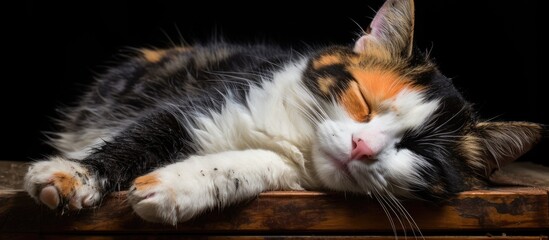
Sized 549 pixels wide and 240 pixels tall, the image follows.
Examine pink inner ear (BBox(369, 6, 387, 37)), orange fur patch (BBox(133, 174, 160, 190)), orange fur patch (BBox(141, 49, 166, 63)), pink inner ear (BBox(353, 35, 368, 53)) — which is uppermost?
orange fur patch (BBox(141, 49, 166, 63))

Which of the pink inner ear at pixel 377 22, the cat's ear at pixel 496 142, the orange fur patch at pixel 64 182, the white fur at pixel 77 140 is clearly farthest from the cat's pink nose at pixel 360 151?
the white fur at pixel 77 140

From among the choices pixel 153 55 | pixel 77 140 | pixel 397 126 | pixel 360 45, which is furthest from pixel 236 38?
pixel 397 126

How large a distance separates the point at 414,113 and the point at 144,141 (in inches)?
21.1

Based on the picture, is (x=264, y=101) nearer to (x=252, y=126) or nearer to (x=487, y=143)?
(x=252, y=126)

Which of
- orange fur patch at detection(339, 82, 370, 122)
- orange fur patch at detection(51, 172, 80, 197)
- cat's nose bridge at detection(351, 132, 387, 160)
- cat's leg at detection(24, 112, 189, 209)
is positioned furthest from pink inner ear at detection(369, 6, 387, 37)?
orange fur patch at detection(51, 172, 80, 197)

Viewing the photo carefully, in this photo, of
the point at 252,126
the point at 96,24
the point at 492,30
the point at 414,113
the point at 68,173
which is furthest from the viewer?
the point at 96,24

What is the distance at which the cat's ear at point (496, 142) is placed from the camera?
A: 1.28 metres

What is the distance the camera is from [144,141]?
133cm

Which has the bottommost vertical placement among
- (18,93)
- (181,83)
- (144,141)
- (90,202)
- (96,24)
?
(90,202)

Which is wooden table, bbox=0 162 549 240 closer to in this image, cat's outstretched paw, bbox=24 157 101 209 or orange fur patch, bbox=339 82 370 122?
cat's outstretched paw, bbox=24 157 101 209

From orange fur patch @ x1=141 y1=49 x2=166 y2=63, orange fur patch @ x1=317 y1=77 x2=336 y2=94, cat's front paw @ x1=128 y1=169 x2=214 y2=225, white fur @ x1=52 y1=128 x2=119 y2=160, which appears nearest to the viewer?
cat's front paw @ x1=128 y1=169 x2=214 y2=225

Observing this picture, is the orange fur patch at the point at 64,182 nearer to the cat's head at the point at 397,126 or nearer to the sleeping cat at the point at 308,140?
the sleeping cat at the point at 308,140

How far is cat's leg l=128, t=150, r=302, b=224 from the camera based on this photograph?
43.3 inches

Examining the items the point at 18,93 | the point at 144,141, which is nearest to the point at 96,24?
the point at 18,93
